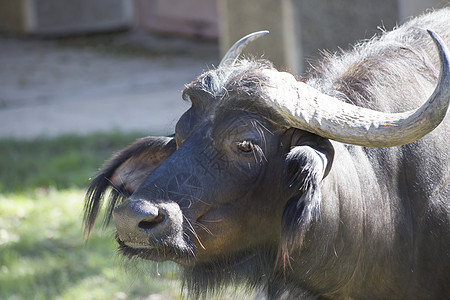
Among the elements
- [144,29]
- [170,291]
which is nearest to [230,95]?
[170,291]

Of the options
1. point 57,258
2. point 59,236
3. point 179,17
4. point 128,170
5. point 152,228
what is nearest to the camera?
point 152,228

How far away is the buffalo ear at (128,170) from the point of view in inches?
138

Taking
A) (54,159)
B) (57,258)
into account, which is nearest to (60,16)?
(54,159)

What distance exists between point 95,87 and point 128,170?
9728 mm

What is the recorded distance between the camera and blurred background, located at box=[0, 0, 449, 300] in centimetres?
542

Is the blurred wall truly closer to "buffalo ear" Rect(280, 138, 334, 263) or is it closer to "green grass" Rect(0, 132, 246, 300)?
"green grass" Rect(0, 132, 246, 300)

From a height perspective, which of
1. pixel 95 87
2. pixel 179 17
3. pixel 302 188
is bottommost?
pixel 95 87

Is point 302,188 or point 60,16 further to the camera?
point 60,16

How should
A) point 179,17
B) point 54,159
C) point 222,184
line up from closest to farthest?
point 222,184 → point 54,159 → point 179,17

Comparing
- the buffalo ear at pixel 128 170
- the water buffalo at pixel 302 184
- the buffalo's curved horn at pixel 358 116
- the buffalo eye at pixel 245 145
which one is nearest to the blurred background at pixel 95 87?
the buffalo ear at pixel 128 170

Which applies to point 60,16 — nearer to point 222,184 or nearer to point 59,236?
point 59,236

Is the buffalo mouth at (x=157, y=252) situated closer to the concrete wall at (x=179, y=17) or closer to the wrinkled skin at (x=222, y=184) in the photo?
the wrinkled skin at (x=222, y=184)

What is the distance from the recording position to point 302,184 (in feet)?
9.46

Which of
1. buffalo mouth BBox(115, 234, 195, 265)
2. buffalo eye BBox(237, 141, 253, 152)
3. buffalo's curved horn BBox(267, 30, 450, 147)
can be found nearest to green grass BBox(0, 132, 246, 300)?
buffalo mouth BBox(115, 234, 195, 265)
